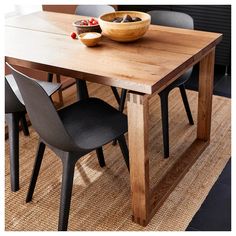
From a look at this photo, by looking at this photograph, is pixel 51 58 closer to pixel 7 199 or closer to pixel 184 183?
pixel 7 199

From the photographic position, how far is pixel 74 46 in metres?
2.15

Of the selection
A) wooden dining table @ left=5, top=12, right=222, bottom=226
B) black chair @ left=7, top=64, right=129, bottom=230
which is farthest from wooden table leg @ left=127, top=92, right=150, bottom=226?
black chair @ left=7, top=64, right=129, bottom=230

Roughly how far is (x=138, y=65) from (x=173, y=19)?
988 mm

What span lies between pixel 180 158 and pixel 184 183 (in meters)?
0.21

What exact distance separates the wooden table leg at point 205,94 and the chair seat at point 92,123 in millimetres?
682

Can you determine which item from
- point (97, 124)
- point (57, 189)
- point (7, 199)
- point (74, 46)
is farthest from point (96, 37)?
point (7, 199)

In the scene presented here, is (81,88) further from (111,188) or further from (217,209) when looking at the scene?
(217,209)

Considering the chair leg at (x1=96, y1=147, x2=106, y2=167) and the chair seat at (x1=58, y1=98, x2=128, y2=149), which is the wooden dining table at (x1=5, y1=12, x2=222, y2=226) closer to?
the chair seat at (x1=58, y1=98, x2=128, y2=149)

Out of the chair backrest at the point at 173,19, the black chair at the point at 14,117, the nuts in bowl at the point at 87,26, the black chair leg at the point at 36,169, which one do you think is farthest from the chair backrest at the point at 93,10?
the black chair leg at the point at 36,169

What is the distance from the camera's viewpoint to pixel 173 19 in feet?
8.80

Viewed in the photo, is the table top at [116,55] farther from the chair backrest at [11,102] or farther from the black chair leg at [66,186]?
the black chair leg at [66,186]

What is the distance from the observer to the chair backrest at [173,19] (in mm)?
2607

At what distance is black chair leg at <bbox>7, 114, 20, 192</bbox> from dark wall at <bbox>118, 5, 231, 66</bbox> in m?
2.21

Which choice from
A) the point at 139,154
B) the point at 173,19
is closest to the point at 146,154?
the point at 139,154
